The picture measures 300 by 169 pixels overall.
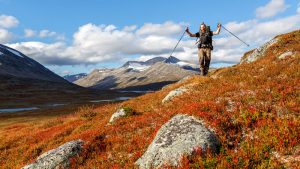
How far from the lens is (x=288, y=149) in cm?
1066

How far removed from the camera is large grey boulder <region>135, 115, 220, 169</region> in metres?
11.4

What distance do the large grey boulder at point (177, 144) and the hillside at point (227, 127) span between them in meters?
0.38

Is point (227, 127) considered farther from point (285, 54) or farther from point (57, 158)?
point (285, 54)

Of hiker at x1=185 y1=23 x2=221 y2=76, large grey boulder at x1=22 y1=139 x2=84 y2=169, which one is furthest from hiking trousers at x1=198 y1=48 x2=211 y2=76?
large grey boulder at x1=22 y1=139 x2=84 y2=169

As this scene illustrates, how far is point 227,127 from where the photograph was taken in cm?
1309

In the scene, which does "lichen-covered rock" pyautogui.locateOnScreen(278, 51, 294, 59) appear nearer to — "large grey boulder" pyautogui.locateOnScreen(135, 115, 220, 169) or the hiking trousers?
the hiking trousers

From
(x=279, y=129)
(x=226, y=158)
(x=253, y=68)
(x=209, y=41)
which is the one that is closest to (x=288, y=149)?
(x=279, y=129)

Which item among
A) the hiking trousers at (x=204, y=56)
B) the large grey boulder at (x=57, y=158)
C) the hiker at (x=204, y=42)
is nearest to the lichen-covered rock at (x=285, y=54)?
the hiker at (x=204, y=42)

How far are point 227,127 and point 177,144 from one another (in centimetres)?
258

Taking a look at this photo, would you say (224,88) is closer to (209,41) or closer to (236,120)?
(236,120)

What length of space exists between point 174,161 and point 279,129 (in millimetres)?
4274

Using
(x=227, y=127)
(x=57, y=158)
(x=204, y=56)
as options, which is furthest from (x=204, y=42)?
(x=57, y=158)

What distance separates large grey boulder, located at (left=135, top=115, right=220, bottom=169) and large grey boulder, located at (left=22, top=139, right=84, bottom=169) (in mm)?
3784

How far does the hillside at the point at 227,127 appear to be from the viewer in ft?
35.4
